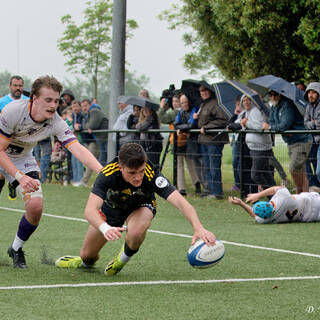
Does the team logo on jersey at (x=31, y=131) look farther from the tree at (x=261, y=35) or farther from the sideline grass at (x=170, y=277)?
the tree at (x=261, y=35)

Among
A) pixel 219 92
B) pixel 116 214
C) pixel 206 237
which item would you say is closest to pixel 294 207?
pixel 219 92

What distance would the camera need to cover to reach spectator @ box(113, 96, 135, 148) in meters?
16.1

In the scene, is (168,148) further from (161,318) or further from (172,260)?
(161,318)

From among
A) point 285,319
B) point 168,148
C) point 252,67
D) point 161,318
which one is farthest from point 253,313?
point 252,67

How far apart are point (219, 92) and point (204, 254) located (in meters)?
8.71

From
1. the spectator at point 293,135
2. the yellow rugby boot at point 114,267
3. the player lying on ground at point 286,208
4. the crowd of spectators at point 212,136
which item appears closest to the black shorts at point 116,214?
the yellow rugby boot at point 114,267

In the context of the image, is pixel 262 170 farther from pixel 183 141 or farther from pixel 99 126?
pixel 99 126

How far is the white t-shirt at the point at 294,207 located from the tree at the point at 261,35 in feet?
22.5

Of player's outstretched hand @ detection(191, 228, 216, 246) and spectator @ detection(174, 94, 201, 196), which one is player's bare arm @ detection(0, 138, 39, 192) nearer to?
player's outstretched hand @ detection(191, 228, 216, 246)

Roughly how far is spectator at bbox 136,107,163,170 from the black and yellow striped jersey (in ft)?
28.0

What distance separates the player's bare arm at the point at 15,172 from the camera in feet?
21.2

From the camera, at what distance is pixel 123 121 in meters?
16.5

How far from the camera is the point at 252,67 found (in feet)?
66.3

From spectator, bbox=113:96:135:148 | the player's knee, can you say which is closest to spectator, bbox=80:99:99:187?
spectator, bbox=113:96:135:148
